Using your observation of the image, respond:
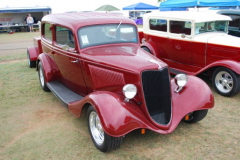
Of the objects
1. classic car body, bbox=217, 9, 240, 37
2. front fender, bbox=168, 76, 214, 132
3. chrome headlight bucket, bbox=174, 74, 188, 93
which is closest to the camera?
front fender, bbox=168, 76, 214, 132

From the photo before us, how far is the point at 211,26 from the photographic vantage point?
623cm

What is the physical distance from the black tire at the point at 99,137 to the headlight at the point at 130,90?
1.75 feet

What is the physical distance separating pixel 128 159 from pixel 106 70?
1.35m

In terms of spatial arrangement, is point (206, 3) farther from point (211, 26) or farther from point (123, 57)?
point (123, 57)

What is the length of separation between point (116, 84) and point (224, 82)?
2.94 m

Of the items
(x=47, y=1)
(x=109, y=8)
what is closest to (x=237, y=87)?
(x=109, y=8)

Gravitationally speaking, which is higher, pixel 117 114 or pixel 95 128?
pixel 117 114

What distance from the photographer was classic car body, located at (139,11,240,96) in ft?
17.4

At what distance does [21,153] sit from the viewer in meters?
3.37

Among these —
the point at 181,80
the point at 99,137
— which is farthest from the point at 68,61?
the point at 181,80

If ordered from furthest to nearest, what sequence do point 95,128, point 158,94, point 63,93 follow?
point 63,93 → point 95,128 → point 158,94

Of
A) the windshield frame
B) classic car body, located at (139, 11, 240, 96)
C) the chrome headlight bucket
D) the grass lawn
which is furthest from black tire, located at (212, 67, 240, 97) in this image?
the chrome headlight bucket

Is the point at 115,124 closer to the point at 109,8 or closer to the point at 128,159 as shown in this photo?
the point at 128,159

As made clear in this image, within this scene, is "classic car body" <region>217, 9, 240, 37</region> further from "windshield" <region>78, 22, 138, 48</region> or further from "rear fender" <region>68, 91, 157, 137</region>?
"rear fender" <region>68, 91, 157, 137</region>
